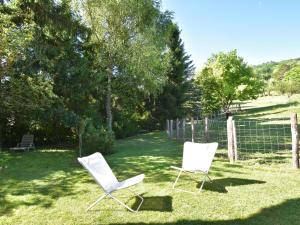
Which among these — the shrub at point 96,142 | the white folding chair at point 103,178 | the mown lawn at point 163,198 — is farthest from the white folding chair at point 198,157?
the shrub at point 96,142

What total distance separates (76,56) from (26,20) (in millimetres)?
3608

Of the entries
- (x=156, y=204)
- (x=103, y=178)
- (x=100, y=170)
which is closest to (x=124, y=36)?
(x=100, y=170)

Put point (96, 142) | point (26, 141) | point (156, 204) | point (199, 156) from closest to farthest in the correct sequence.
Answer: point (156, 204) → point (199, 156) → point (96, 142) → point (26, 141)

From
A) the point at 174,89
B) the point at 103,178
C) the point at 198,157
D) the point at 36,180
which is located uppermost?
the point at 174,89

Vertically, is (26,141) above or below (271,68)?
below

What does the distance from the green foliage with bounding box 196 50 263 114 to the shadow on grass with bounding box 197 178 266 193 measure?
30.6 m

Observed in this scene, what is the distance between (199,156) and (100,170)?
8.32 feet

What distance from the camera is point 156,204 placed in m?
6.19

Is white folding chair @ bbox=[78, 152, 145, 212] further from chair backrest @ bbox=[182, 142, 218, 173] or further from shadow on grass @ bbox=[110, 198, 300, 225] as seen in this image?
chair backrest @ bbox=[182, 142, 218, 173]

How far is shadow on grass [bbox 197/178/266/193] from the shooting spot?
7.09 metres

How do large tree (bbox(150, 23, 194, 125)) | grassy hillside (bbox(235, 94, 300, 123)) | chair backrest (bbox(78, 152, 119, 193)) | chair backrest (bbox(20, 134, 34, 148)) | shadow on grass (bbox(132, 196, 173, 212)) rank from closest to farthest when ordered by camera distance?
shadow on grass (bbox(132, 196, 173, 212)) → chair backrest (bbox(78, 152, 119, 193)) → chair backrest (bbox(20, 134, 34, 148)) → large tree (bbox(150, 23, 194, 125)) → grassy hillside (bbox(235, 94, 300, 123))

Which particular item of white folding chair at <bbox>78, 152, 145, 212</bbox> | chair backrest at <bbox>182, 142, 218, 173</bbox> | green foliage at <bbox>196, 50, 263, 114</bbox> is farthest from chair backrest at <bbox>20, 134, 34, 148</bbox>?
green foliage at <bbox>196, 50, 263, 114</bbox>

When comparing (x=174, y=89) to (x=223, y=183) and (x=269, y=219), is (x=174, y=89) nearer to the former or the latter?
(x=223, y=183)

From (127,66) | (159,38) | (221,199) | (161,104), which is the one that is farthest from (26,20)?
(161,104)
